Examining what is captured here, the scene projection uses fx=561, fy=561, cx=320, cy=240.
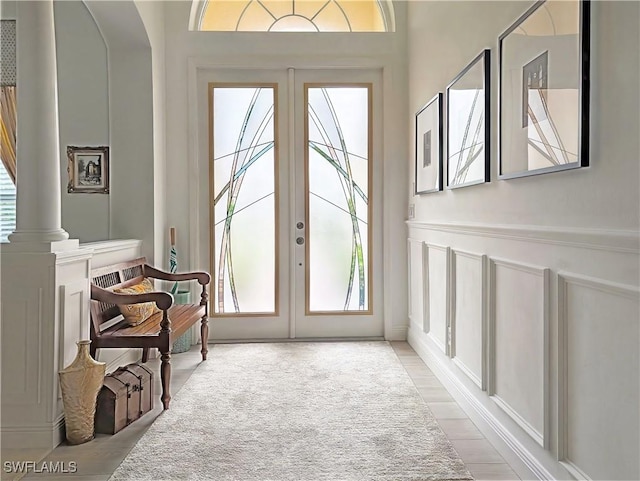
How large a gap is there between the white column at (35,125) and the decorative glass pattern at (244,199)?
2.14m

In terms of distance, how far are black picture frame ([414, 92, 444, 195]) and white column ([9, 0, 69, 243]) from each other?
2295 millimetres

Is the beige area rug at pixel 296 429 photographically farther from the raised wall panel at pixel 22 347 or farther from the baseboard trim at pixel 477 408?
the raised wall panel at pixel 22 347

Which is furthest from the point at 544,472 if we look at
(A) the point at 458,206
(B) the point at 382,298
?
(B) the point at 382,298

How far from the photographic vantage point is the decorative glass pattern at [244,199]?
481 centimetres

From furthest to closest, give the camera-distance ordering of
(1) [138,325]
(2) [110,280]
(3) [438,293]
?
(3) [438,293]
(2) [110,280]
(1) [138,325]

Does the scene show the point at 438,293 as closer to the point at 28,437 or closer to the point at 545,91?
Result: the point at 545,91

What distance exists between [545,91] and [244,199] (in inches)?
124

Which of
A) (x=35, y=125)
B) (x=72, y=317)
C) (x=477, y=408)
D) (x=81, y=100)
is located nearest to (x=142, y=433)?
(x=72, y=317)

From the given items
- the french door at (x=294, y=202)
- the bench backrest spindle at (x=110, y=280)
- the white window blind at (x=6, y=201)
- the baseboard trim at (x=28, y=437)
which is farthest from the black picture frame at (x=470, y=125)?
the white window blind at (x=6, y=201)

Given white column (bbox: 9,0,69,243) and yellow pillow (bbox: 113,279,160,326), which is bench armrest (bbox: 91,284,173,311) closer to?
yellow pillow (bbox: 113,279,160,326)

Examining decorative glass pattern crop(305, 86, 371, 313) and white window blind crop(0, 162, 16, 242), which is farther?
decorative glass pattern crop(305, 86, 371, 313)

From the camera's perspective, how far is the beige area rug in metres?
2.35

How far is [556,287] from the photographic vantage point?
6.57 ft

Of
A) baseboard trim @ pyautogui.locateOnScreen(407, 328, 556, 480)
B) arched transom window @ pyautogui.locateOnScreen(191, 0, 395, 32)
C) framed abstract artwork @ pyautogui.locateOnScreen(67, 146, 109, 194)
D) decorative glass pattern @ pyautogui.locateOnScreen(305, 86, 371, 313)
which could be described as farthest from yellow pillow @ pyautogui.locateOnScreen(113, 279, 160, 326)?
arched transom window @ pyautogui.locateOnScreen(191, 0, 395, 32)
